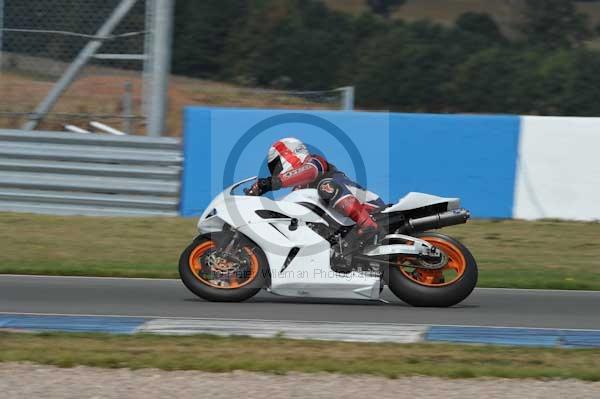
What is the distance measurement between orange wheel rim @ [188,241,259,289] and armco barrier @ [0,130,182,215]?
5.19 metres

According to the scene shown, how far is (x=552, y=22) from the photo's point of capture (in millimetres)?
30391

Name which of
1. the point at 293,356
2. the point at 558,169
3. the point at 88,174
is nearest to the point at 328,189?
the point at 293,356

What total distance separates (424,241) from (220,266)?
172 centimetres

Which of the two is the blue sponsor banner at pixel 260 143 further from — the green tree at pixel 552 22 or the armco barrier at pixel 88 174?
the green tree at pixel 552 22

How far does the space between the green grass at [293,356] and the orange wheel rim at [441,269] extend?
1.46 meters

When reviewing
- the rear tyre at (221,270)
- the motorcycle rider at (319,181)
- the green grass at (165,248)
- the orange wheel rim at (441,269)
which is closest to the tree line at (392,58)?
the green grass at (165,248)

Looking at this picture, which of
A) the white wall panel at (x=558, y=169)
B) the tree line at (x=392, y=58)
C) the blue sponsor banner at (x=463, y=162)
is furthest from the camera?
the tree line at (x=392, y=58)

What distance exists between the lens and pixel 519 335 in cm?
816

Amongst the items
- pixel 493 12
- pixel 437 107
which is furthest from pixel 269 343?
pixel 493 12

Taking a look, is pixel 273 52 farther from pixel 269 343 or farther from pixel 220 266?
pixel 269 343

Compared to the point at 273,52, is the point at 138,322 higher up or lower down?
lower down

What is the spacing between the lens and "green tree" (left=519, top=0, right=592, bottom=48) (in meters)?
29.6

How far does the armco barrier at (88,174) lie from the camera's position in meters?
14.5

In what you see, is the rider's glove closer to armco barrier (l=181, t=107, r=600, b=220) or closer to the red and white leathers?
the red and white leathers
